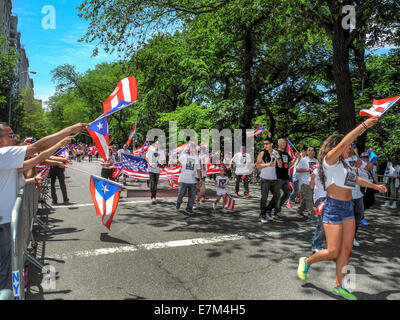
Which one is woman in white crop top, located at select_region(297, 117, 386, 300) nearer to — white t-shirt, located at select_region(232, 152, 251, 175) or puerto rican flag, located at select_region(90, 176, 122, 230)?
puerto rican flag, located at select_region(90, 176, 122, 230)

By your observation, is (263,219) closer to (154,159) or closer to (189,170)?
(189,170)

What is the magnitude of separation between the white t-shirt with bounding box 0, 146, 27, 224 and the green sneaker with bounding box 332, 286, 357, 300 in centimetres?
375

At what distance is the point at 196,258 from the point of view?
4840 millimetres

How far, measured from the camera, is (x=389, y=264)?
15.8 feet

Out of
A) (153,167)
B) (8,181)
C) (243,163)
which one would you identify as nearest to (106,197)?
(8,181)

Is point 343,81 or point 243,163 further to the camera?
point 243,163

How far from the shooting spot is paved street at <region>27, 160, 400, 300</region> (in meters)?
3.72

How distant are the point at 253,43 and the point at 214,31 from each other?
2135 millimetres

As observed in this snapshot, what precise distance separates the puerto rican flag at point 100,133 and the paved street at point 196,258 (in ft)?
5.84

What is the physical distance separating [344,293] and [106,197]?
13.4 ft

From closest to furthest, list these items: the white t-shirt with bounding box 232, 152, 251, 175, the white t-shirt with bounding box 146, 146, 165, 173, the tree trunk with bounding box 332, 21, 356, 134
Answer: the white t-shirt with bounding box 146, 146, 165, 173 → the tree trunk with bounding box 332, 21, 356, 134 → the white t-shirt with bounding box 232, 152, 251, 175

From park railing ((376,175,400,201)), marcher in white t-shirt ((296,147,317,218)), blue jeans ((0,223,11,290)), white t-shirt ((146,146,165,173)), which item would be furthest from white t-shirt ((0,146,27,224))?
park railing ((376,175,400,201))

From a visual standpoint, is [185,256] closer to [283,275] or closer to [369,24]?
[283,275]
